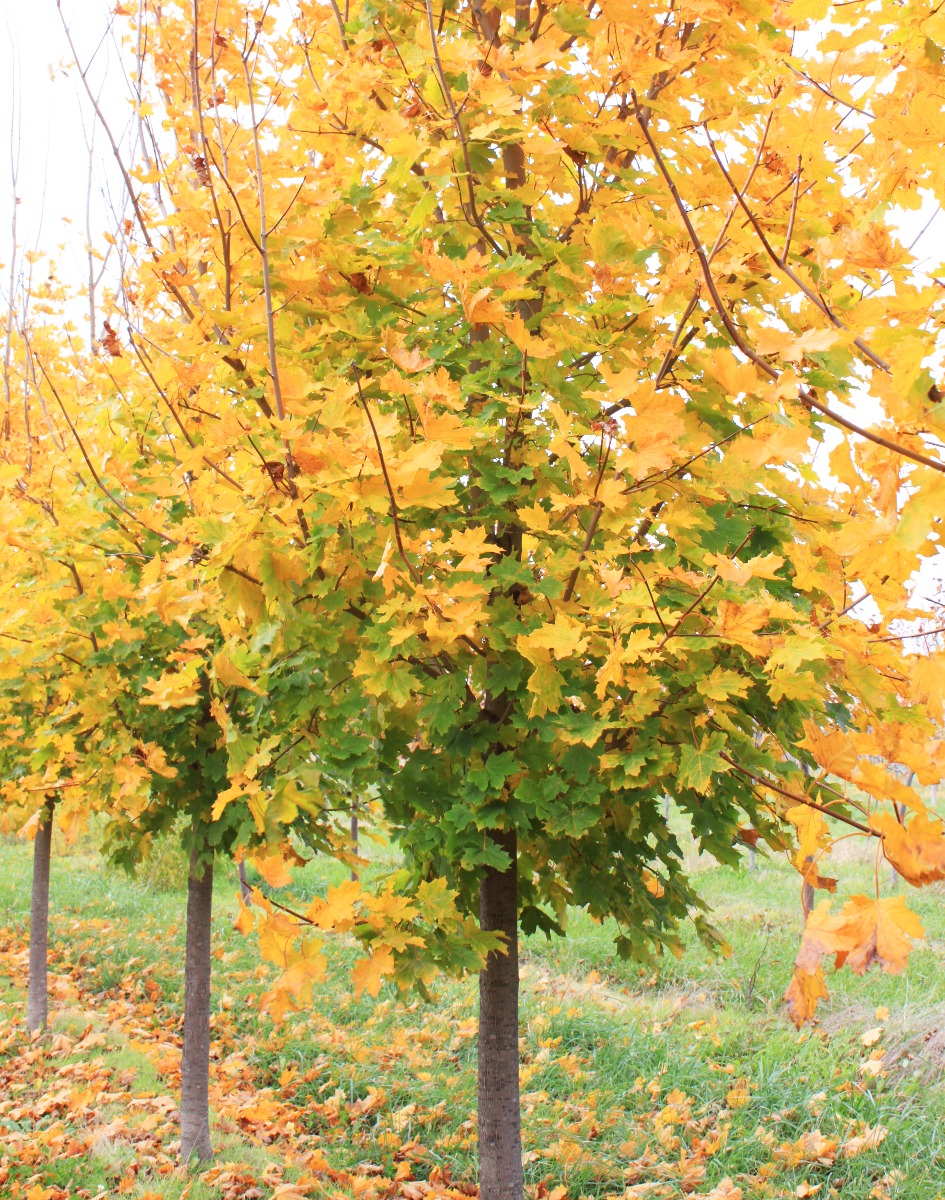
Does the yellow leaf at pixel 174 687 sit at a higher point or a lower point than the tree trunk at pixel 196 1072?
higher

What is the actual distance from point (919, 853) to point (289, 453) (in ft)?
3.73

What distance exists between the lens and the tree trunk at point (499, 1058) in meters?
2.43

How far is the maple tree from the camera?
1444mm

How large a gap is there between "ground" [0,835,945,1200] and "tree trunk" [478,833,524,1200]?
1.25 m

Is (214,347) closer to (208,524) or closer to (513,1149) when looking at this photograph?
(208,524)

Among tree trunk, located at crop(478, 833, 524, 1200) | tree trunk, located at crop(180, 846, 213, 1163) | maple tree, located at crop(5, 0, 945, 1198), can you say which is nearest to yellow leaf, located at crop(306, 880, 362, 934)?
maple tree, located at crop(5, 0, 945, 1198)

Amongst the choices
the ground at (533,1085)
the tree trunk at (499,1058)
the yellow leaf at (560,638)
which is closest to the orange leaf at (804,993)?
the yellow leaf at (560,638)

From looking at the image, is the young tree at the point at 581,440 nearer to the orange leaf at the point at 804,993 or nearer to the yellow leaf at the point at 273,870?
the orange leaf at the point at 804,993

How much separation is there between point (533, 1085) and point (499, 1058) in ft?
8.78

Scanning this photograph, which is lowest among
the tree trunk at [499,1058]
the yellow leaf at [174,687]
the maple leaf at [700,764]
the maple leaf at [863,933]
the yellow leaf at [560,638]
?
the tree trunk at [499,1058]

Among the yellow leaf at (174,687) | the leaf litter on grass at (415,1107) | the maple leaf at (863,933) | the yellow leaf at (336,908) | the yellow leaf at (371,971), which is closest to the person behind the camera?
the maple leaf at (863,933)

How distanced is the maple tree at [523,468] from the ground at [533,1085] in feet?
5.96

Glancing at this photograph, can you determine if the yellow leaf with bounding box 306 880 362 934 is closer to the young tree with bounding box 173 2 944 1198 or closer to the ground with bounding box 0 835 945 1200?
the young tree with bounding box 173 2 944 1198

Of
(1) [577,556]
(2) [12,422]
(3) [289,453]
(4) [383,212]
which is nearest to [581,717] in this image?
(1) [577,556]
